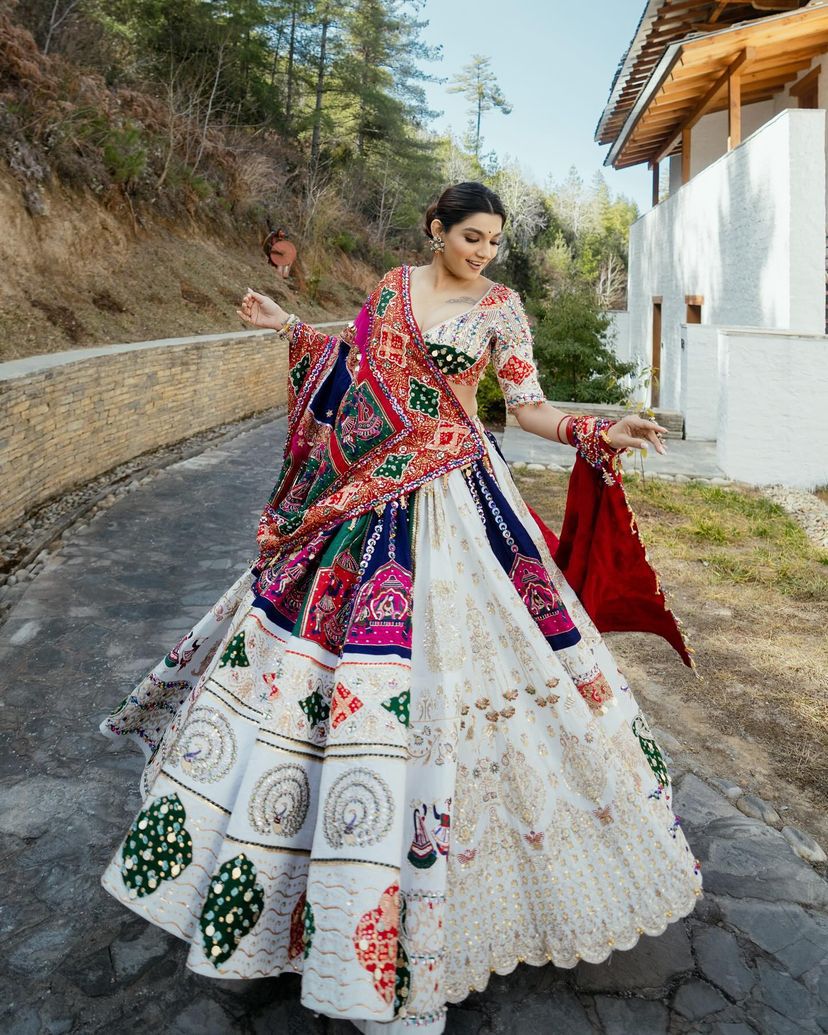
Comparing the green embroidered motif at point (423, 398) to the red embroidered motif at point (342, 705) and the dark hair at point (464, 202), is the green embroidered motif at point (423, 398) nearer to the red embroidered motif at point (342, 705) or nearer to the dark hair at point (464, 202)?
the dark hair at point (464, 202)

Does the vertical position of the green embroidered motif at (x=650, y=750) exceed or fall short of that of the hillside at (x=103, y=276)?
it falls short

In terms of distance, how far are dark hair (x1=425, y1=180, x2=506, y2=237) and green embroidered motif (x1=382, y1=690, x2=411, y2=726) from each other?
124 cm

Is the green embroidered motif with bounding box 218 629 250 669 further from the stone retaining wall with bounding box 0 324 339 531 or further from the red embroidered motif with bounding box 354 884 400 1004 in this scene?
the stone retaining wall with bounding box 0 324 339 531

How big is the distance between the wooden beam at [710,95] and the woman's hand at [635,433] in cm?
968

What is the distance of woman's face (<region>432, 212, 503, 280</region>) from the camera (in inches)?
94.5

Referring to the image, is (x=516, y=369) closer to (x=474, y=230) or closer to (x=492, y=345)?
(x=492, y=345)

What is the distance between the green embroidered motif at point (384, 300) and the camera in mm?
2453

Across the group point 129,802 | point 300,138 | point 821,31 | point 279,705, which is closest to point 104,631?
point 129,802

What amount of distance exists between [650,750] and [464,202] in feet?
4.99

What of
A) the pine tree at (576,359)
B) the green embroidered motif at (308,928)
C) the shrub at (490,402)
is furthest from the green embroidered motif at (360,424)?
the pine tree at (576,359)

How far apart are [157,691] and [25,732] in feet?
3.80

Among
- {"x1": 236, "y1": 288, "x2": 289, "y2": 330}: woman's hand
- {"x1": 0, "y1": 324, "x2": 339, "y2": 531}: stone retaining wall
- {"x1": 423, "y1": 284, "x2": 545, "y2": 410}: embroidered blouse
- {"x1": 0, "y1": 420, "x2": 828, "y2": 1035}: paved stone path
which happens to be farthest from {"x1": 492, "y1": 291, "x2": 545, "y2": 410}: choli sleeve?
{"x1": 0, "y1": 324, "x2": 339, "y2": 531}: stone retaining wall

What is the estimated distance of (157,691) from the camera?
2.71 meters

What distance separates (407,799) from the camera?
2006 mm
